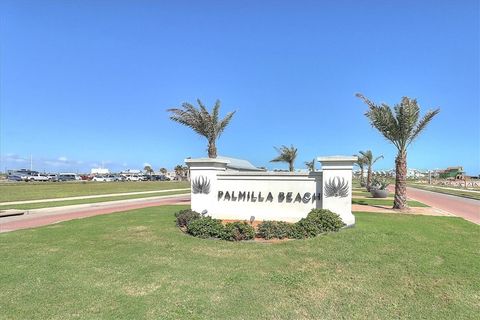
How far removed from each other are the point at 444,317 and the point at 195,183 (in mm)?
8429

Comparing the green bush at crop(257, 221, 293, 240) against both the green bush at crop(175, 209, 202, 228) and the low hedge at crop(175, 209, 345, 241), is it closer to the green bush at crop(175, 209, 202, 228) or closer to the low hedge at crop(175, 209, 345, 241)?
the low hedge at crop(175, 209, 345, 241)

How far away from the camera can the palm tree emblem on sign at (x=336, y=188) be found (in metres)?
10.1

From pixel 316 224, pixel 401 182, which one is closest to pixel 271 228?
pixel 316 224

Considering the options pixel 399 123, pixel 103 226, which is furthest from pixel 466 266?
pixel 399 123

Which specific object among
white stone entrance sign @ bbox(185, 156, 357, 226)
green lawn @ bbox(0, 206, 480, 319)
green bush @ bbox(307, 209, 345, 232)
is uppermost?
white stone entrance sign @ bbox(185, 156, 357, 226)

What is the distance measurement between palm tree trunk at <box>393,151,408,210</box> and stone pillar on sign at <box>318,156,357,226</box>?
6.58m

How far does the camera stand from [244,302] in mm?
5086

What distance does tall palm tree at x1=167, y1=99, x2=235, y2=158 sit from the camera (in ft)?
72.9

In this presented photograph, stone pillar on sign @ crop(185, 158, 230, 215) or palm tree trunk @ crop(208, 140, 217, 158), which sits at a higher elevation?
palm tree trunk @ crop(208, 140, 217, 158)

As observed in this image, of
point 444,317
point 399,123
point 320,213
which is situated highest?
point 399,123

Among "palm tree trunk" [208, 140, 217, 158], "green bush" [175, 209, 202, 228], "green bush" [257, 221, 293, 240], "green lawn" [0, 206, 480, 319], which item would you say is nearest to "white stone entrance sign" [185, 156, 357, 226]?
"green bush" [175, 209, 202, 228]

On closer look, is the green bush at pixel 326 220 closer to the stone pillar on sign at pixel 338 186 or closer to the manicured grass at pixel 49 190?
the stone pillar on sign at pixel 338 186

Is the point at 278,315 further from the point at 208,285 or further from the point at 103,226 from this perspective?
the point at 103,226

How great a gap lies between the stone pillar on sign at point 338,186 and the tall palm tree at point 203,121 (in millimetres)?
12483
